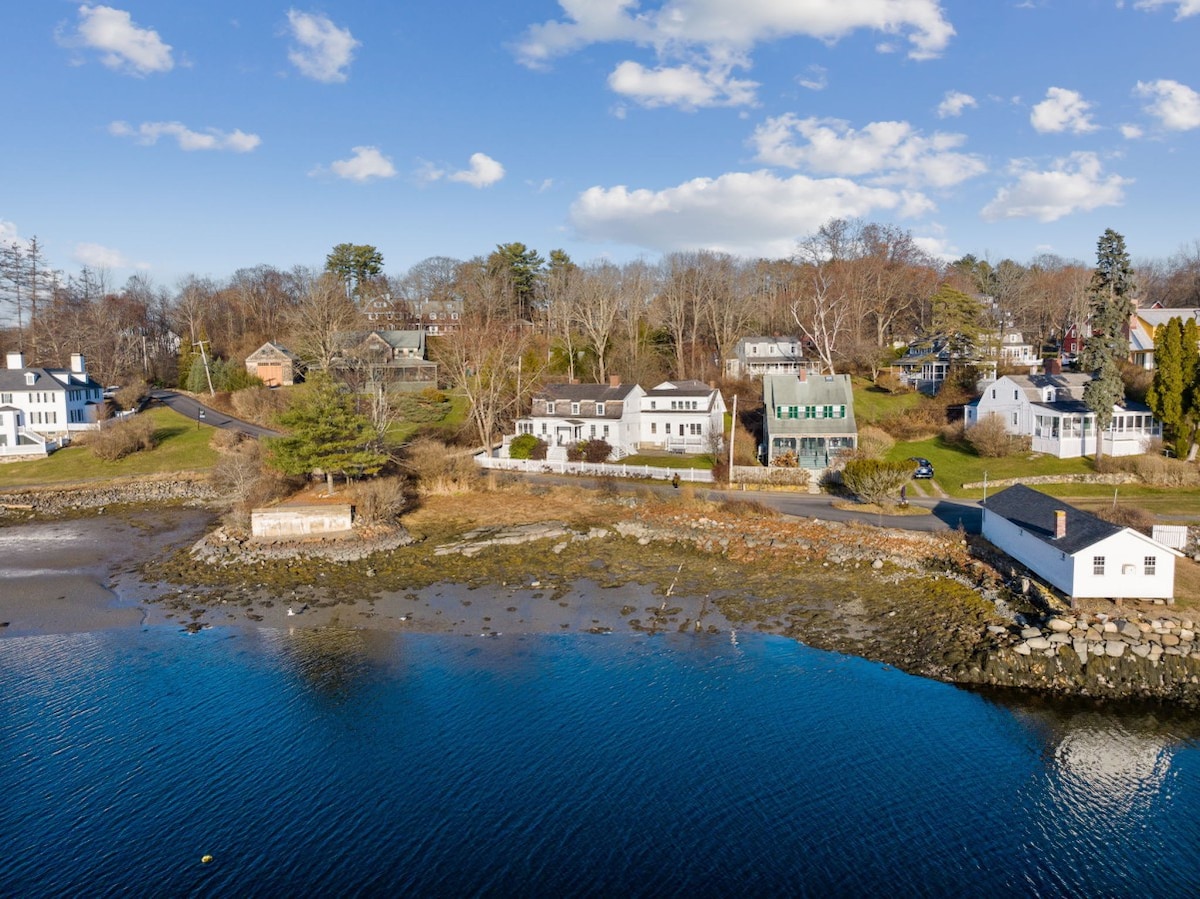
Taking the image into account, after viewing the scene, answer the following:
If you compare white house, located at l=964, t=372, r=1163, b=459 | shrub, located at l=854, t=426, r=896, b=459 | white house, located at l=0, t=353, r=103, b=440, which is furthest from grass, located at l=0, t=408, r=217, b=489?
white house, located at l=964, t=372, r=1163, b=459

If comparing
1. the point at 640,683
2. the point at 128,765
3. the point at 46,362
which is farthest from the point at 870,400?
the point at 46,362

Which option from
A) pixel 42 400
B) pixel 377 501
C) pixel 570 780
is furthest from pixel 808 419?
pixel 42 400

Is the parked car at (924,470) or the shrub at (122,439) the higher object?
the shrub at (122,439)

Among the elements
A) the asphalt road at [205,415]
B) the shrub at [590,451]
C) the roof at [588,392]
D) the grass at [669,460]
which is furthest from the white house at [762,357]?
the asphalt road at [205,415]

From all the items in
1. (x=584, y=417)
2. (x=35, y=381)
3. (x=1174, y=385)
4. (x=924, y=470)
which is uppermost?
(x=35, y=381)

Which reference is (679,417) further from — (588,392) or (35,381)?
(35,381)

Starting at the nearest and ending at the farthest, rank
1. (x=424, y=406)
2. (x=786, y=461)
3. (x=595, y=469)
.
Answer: (x=786, y=461)
(x=595, y=469)
(x=424, y=406)

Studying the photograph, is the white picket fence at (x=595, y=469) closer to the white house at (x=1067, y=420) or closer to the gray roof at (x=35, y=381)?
the white house at (x=1067, y=420)

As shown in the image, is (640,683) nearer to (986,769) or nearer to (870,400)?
(986,769)
